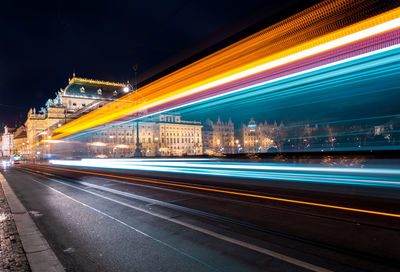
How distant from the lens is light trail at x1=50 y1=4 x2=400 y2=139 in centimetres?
724

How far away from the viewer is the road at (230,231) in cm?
371

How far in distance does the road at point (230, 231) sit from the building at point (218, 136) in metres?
2.98

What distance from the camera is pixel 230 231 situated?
503 cm

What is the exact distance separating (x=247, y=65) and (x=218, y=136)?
10.6 ft

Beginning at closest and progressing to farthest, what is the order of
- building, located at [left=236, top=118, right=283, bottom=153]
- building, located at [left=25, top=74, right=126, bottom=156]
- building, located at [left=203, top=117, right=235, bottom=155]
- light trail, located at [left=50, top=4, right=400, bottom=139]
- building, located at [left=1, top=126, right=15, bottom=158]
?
light trail, located at [left=50, top=4, right=400, bottom=139] → building, located at [left=236, top=118, right=283, bottom=153] → building, located at [left=203, top=117, right=235, bottom=155] → building, located at [left=25, top=74, right=126, bottom=156] → building, located at [left=1, top=126, right=15, bottom=158]

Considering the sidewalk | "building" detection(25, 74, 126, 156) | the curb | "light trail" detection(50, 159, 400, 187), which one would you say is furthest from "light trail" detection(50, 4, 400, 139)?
"building" detection(25, 74, 126, 156)

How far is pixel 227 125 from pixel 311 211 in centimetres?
566

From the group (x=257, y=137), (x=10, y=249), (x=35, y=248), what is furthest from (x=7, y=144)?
(x=35, y=248)

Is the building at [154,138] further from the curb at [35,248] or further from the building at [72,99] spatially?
the building at [72,99]

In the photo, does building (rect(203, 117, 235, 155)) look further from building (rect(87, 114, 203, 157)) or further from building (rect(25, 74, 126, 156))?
building (rect(25, 74, 126, 156))

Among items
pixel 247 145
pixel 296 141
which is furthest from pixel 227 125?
pixel 296 141

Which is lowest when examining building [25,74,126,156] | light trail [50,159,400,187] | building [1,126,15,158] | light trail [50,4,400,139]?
light trail [50,159,400,187]

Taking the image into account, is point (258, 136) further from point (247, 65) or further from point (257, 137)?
point (247, 65)

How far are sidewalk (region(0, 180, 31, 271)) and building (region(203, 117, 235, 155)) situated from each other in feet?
25.3
